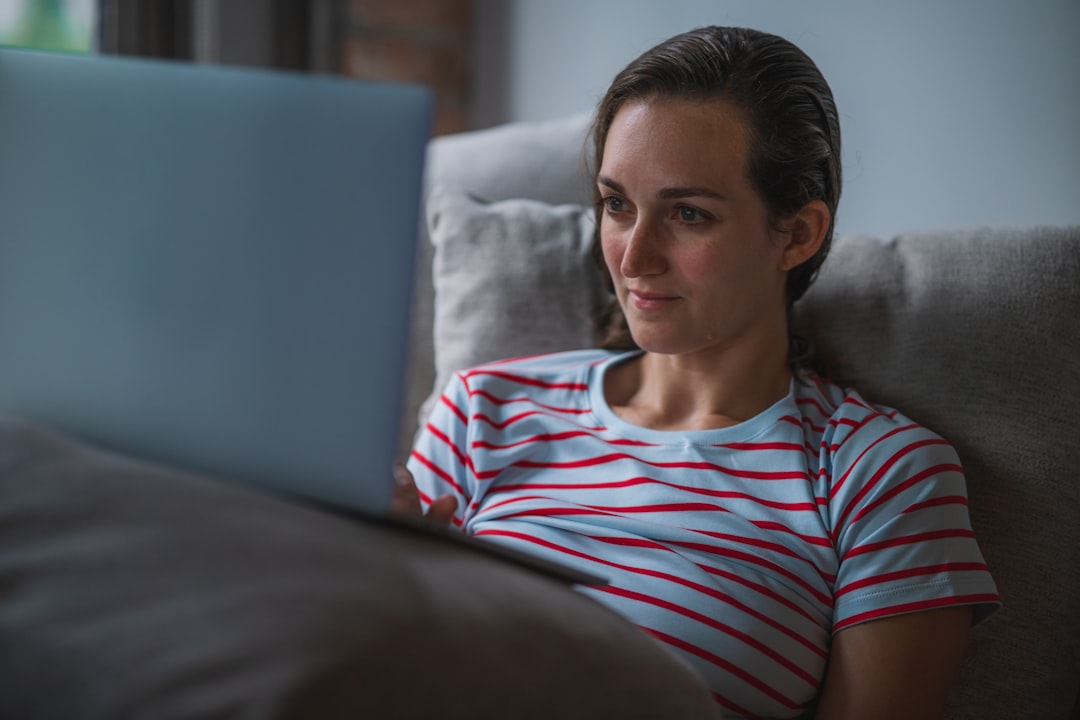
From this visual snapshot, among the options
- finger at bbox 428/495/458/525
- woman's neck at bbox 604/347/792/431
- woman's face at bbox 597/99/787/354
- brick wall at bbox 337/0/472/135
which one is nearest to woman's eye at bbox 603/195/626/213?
woman's face at bbox 597/99/787/354

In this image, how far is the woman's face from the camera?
99 centimetres

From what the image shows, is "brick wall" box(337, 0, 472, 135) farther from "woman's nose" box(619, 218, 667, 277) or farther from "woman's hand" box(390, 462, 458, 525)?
"woman's hand" box(390, 462, 458, 525)

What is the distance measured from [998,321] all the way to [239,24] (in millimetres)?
1857

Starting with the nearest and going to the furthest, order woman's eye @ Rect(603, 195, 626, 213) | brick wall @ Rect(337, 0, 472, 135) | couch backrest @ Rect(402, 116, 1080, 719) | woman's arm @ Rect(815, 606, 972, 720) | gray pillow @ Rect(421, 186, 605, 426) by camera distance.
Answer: woman's arm @ Rect(815, 606, 972, 720) → couch backrest @ Rect(402, 116, 1080, 719) → woman's eye @ Rect(603, 195, 626, 213) → gray pillow @ Rect(421, 186, 605, 426) → brick wall @ Rect(337, 0, 472, 135)

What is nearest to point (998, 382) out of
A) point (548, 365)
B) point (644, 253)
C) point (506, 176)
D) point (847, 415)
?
point (847, 415)

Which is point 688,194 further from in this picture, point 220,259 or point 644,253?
point 220,259

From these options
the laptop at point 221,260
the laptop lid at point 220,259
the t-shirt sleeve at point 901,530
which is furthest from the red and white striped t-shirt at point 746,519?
the laptop lid at point 220,259

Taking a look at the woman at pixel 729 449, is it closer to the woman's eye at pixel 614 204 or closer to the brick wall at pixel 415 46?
the woman's eye at pixel 614 204

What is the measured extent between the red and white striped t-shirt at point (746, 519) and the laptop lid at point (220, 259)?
1.41ft

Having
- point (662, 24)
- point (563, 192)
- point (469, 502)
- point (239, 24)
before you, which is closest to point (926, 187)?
point (563, 192)

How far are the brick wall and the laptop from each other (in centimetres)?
178

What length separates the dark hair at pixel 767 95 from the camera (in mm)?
997

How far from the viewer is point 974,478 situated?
989 millimetres

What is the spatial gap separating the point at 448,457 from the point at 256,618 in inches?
26.3
